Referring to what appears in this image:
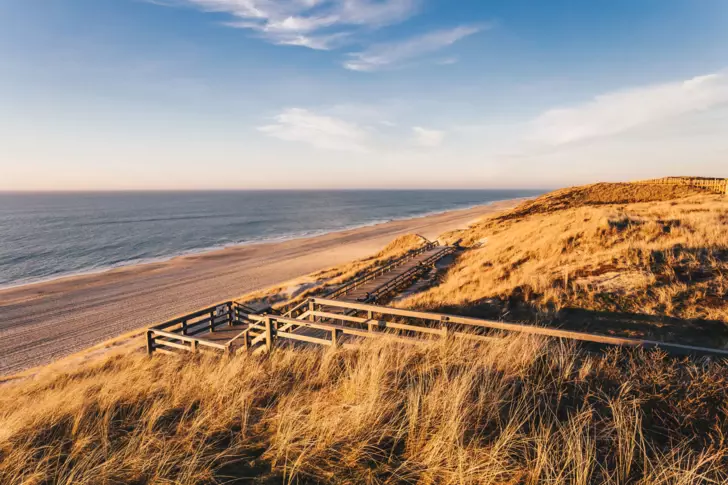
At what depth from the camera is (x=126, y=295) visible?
99.9 ft

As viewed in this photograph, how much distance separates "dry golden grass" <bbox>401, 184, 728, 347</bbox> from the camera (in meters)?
8.74

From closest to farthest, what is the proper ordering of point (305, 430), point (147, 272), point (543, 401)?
1. point (305, 430)
2. point (543, 401)
3. point (147, 272)

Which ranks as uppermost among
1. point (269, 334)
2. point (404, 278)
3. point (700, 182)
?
point (700, 182)

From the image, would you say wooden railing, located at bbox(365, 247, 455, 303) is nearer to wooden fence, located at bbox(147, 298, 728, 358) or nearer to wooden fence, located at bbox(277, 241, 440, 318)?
wooden fence, located at bbox(277, 241, 440, 318)

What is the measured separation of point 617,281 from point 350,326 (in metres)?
9.01

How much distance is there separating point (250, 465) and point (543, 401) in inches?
144

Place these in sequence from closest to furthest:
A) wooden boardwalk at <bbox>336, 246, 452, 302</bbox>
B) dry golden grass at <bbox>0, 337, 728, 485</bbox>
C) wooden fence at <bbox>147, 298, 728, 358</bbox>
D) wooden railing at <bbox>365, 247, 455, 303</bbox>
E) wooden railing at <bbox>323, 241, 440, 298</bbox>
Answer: dry golden grass at <bbox>0, 337, 728, 485</bbox>, wooden fence at <bbox>147, 298, 728, 358</bbox>, wooden railing at <bbox>323, 241, 440, 298</bbox>, wooden boardwalk at <bbox>336, 246, 452, 302</bbox>, wooden railing at <bbox>365, 247, 455, 303</bbox>

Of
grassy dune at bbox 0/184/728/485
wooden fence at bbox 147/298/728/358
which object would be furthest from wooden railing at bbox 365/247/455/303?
grassy dune at bbox 0/184/728/485

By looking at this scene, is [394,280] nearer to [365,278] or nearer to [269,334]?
[365,278]

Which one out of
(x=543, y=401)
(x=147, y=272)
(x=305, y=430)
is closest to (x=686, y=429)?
(x=543, y=401)

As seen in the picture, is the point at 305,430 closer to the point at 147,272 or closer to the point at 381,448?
the point at 381,448

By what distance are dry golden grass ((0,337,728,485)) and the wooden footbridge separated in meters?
0.82

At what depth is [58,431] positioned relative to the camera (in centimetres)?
459

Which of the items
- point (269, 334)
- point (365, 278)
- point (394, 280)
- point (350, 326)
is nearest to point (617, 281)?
point (350, 326)
